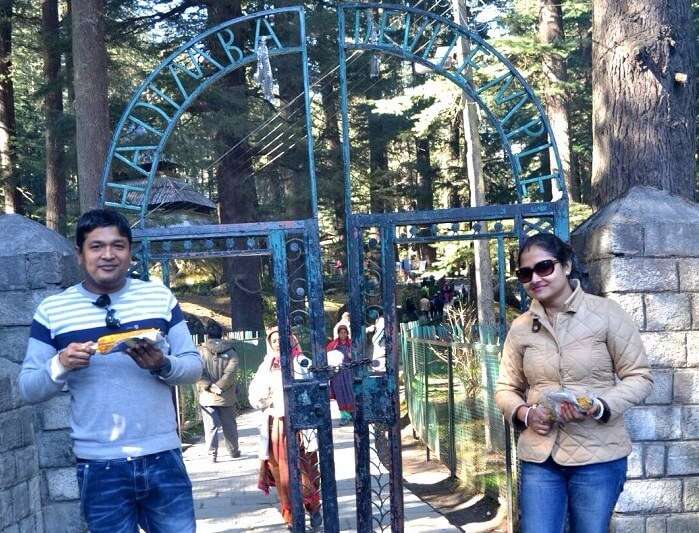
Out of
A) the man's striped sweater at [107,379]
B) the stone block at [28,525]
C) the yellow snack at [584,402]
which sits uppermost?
the man's striped sweater at [107,379]

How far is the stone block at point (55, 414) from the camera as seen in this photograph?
5.33m

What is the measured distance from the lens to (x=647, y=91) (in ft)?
21.2

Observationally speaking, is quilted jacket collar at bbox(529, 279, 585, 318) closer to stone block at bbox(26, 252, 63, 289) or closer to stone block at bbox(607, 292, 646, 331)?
stone block at bbox(607, 292, 646, 331)

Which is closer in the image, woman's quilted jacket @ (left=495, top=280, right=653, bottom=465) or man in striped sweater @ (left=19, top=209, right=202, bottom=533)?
man in striped sweater @ (left=19, top=209, right=202, bottom=533)

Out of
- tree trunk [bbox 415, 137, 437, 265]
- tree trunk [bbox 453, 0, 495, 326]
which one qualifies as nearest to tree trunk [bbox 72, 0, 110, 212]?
tree trunk [bbox 453, 0, 495, 326]

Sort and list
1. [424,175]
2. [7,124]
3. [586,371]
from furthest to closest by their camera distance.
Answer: [424,175]
[7,124]
[586,371]

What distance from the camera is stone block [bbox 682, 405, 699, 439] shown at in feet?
17.6

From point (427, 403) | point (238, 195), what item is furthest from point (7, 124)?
point (427, 403)

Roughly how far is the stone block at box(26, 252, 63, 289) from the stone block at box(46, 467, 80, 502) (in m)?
1.09

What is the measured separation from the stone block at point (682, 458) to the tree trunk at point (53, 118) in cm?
1415

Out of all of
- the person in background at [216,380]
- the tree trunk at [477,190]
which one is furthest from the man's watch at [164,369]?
the tree trunk at [477,190]

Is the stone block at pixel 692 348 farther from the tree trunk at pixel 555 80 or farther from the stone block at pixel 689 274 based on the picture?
the tree trunk at pixel 555 80

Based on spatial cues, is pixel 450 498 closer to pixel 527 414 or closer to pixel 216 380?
pixel 216 380

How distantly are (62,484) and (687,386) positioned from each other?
3726 mm
